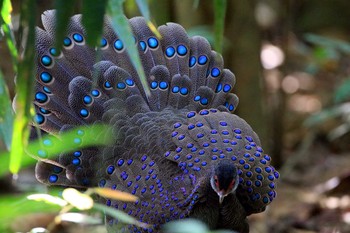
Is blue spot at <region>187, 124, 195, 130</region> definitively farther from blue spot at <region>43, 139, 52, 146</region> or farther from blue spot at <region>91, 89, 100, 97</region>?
blue spot at <region>43, 139, 52, 146</region>

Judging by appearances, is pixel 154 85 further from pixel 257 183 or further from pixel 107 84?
pixel 257 183

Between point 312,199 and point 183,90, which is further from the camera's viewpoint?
point 312,199

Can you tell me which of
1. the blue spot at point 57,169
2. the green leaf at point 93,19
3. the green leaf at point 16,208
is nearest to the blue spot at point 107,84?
the blue spot at point 57,169

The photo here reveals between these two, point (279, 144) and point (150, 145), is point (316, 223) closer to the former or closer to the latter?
point (279, 144)

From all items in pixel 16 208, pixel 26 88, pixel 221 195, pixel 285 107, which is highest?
pixel 26 88

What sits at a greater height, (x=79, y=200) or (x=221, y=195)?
(x=79, y=200)

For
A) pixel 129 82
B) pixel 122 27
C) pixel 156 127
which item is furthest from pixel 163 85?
pixel 122 27

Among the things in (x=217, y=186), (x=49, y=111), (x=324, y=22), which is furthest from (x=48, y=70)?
(x=324, y=22)
